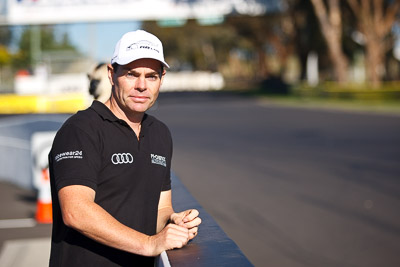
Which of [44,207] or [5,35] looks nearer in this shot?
[44,207]

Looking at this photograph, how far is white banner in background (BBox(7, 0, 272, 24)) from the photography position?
131 feet

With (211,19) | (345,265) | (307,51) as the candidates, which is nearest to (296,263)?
(345,265)

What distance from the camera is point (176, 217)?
2.72 metres

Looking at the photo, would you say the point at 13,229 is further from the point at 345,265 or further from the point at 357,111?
Result: the point at 357,111

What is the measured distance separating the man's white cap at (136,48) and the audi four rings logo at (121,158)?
1.24ft

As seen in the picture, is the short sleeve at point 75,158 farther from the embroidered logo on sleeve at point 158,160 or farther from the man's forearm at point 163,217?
the man's forearm at point 163,217

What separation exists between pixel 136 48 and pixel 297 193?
732cm

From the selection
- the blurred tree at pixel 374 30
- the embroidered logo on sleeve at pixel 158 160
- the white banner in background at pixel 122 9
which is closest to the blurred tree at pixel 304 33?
the blurred tree at pixel 374 30

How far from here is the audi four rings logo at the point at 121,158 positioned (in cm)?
258

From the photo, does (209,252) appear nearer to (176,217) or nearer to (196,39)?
(176,217)

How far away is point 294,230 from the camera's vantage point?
7.38m

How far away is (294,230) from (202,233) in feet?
15.4

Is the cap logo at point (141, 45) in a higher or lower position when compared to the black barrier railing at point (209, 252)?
higher

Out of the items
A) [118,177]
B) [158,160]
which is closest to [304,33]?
[158,160]
